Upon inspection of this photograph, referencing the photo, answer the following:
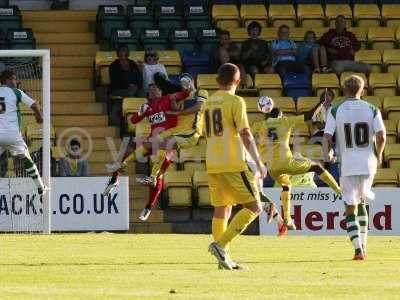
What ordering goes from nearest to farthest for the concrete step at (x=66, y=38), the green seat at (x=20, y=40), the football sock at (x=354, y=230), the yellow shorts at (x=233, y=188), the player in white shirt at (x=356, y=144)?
the yellow shorts at (x=233, y=188) < the football sock at (x=354, y=230) < the player in white shirt at (x=356, y=144) < the green seat at (x=20, y=40) < the concrete step at (x=66, y=38)

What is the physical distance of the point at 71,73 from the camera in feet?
98.1

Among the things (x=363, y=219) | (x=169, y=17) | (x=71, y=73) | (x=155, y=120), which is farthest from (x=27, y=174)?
(x=363, y=219)

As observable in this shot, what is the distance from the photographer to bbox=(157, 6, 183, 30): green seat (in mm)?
30594

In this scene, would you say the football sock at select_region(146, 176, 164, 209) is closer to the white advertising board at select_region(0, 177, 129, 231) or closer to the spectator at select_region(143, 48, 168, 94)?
the white advertising board at select_region(0, 177, 129, 231)

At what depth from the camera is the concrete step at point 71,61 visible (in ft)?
98.6

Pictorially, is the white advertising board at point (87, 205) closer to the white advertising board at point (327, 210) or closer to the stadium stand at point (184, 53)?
the stadium stand at point (184, 53)

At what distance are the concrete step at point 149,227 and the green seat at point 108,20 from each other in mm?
5163

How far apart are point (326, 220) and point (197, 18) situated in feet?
21.3

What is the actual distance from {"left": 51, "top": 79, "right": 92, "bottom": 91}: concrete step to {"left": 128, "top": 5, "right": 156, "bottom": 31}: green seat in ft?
5.27

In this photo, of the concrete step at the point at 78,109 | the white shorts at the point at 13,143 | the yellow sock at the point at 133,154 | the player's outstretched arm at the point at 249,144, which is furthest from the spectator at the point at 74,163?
the player's outstretched arm at the point at 249,144

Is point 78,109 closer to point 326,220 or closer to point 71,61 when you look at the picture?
point 71,61

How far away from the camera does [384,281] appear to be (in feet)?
45.9

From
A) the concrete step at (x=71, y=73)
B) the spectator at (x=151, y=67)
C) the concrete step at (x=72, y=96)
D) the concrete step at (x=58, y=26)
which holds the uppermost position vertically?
the concrete step at (x=58, y=26)

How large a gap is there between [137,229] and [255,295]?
13805 mm
